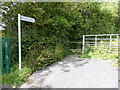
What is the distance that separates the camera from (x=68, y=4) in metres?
5.01

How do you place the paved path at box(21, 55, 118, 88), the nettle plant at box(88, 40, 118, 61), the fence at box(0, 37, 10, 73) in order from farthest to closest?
the nettle plant at box(88, 40, 118, 61) < the fence at box(0, 37, 10, 73) < the paved path at box(21, 55, 118, 88)

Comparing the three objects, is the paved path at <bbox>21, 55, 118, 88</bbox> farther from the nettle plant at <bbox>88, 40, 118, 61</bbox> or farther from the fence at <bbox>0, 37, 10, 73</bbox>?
the nettle plant at <bbox>88, 40, 118, 61</bbox>

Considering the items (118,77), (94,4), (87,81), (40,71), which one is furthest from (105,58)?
(94,4)

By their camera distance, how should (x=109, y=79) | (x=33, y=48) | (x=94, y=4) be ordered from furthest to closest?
(x=94, y=4)
(x=33, y=48)
(x=109, y=79)

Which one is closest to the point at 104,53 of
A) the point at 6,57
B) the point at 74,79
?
the point at 74,79

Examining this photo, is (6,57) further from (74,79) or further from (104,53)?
(104,53)

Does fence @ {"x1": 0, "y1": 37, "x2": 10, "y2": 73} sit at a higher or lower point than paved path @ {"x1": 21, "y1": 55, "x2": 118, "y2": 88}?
higher

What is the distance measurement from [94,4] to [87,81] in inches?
227

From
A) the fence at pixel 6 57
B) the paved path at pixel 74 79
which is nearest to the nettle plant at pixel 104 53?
the paved path at pixel 74 79

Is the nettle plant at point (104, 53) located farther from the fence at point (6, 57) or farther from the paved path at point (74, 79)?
the fence at point (6, 57)

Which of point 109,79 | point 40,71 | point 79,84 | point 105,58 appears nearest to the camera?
point 79,84

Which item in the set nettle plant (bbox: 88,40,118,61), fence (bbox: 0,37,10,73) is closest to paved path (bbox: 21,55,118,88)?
fence (bbox: 0,37,10,73)

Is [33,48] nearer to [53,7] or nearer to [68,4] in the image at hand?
[53,7]

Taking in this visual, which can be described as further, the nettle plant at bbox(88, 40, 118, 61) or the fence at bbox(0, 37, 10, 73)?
the nettle plant at bbox(88, 40, 118, 61)
